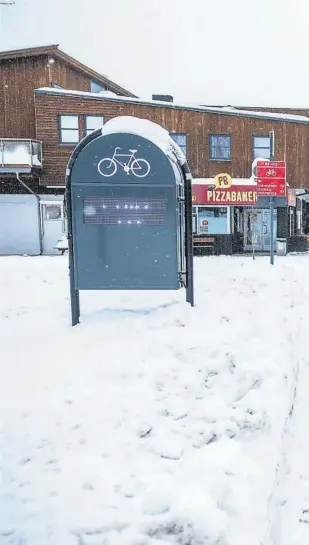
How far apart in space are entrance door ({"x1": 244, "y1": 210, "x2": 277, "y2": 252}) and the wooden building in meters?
0.28

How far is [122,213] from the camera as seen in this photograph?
668cm

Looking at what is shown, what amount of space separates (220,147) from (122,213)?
2148 centimetres

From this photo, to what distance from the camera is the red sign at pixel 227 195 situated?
26.3 metres

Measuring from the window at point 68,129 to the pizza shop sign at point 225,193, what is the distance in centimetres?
721

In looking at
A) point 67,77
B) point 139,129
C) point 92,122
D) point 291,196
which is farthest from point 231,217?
point 139,129

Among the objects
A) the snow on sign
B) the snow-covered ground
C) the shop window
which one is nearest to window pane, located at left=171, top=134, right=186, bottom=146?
the shop window

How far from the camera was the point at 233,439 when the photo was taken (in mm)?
3701

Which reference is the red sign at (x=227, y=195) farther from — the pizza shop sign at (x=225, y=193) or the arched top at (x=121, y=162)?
the arched top at (x=121, y=162)

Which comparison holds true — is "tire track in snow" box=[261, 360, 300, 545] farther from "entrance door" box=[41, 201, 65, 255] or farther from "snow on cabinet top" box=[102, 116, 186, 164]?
"entrance door" box=[41, 201, 65, 255]

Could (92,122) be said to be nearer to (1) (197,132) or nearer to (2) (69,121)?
(2) (69,121)

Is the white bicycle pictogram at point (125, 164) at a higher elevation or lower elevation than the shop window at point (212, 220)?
higher

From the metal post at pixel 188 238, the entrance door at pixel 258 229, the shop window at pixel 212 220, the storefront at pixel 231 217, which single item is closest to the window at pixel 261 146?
the storefront at pixel 231 217

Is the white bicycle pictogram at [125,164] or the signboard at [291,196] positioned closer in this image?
the white bicycle pictogram at [125,164]

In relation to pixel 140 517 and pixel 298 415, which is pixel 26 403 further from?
pixel 298 415
